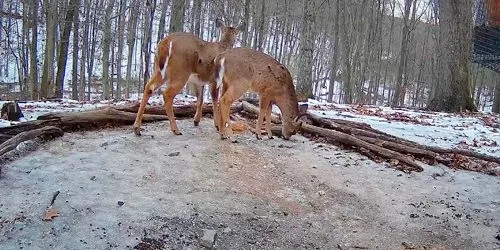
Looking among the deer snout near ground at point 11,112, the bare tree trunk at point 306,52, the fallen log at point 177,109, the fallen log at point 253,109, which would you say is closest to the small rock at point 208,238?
the fallen log at point 177,109

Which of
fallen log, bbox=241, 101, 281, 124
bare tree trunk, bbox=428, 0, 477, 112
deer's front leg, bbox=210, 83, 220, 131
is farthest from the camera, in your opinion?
bare tree trunk, bbox=428, 0, 477, 112

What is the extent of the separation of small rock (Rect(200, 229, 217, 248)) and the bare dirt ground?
0.05 ft

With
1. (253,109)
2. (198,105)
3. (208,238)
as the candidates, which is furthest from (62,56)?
(208,238)

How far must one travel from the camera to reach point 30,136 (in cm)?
556

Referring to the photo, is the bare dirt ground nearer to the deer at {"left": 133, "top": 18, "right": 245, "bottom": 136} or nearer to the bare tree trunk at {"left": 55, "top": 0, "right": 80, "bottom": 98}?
the deer at {"left": 133, "top": 18, "right": 245, "bottom": 136}

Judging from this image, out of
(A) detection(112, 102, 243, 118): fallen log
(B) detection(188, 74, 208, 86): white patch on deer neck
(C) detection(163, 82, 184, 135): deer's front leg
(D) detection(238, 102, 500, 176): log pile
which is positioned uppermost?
(B) detection(188, 74, 208, 86): white patch on deer neck

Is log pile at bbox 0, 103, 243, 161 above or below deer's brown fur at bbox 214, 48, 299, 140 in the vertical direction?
below

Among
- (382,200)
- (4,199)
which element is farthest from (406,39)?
(4,199)

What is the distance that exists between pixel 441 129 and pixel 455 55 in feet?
16.0

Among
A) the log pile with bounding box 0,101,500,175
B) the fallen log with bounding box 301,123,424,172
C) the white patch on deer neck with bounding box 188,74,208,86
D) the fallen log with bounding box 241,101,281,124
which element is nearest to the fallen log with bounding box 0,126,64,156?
the log pile with bounding box 0,101,500,175

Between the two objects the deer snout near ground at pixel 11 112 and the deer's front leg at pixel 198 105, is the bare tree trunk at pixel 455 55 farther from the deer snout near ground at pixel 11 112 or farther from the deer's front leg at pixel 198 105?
the deer snout near ground at pixel 11 112

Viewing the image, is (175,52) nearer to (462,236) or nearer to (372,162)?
(372,162)

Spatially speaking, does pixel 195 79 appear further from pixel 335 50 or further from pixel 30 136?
pixel 335 50

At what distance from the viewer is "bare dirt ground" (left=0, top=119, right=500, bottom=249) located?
150 inches
